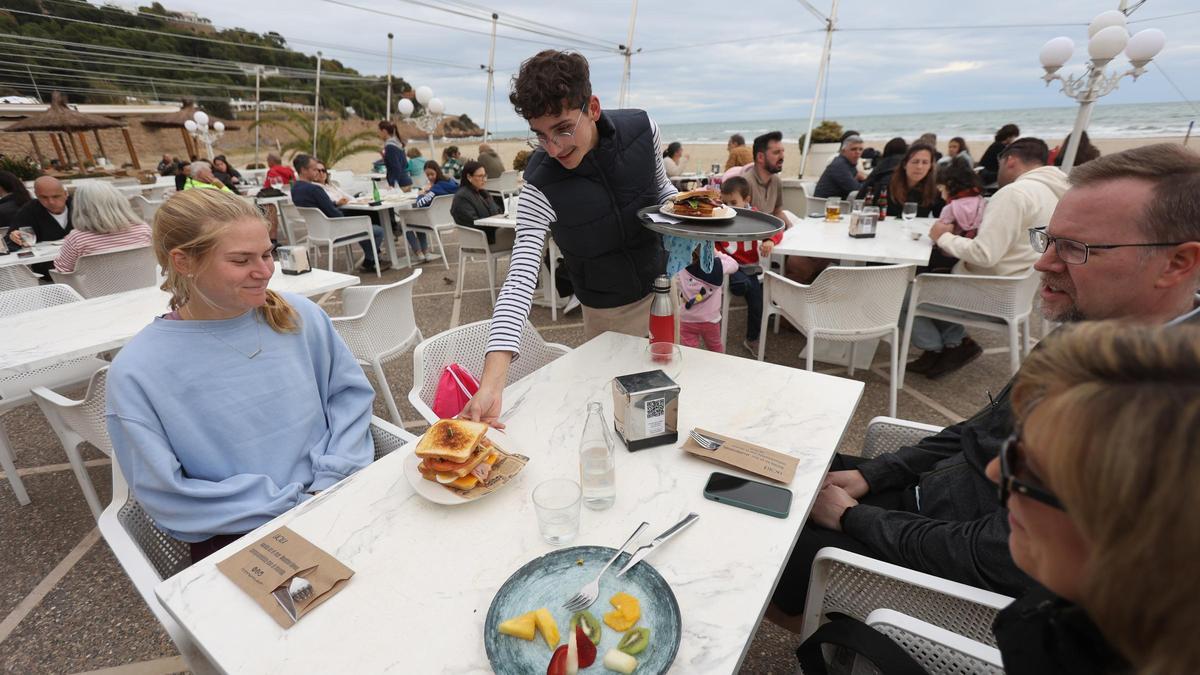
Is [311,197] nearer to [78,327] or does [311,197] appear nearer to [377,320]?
[78,327]

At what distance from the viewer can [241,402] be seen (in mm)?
1481

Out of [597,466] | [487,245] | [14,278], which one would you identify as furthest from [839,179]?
[14,278]

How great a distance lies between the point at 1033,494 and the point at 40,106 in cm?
2018

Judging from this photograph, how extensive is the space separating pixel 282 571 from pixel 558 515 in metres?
0.55

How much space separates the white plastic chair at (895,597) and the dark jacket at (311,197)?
678cm

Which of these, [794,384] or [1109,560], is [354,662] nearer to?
[1109,560]

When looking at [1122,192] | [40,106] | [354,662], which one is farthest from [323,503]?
[40,106]

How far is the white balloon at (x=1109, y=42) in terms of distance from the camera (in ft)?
14.5

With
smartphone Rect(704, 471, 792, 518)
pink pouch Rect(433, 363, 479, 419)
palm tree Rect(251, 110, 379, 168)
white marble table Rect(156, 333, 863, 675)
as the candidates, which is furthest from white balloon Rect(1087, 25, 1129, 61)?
palm tree Rect(251, 110, 379, 168)

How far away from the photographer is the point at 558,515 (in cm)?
108

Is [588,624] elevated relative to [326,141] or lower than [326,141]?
lower

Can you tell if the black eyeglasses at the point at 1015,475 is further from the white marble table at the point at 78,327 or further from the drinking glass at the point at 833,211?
the drinking glass at the point at 833,211

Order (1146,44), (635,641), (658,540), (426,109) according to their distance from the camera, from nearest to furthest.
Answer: (635,641)
(658,540)
(1146,44)
(426,109)

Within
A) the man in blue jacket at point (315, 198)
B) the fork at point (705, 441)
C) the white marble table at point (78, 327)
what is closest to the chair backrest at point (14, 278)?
the white marble table at point (78, 327)
